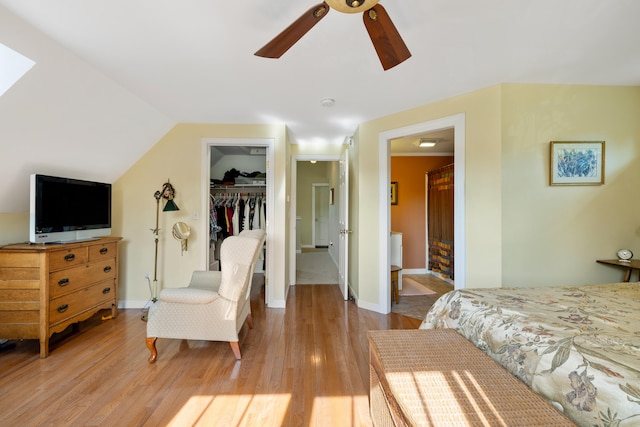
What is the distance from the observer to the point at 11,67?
1.70m

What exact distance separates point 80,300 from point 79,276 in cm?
22

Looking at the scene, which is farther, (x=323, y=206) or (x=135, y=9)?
(x=323, y=206)

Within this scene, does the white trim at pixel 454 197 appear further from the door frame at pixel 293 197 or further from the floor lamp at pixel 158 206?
the floor lamp at pixel 158 206

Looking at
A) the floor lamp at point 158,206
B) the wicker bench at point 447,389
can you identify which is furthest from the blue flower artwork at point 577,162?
the floor lamp at point 158,206

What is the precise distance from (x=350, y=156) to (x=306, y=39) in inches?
92.7

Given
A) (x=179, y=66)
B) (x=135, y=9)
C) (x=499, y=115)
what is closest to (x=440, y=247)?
(x=499, y=115)

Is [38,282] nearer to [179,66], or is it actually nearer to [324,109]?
[179,66]

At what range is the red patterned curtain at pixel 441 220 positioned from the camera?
4395 millimetres

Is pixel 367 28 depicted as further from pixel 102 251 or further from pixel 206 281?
pixel 102 251

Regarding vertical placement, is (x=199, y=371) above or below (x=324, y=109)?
below

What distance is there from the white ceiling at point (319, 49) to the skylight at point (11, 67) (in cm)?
7

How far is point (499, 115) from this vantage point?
234 cm

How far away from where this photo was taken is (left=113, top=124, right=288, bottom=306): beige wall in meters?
3.26

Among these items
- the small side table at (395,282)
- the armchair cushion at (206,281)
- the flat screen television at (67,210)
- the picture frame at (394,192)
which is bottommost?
the small side table at (395,282)
